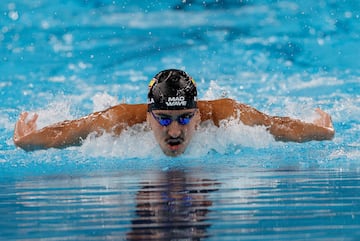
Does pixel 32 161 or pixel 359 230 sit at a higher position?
pixel 32 161

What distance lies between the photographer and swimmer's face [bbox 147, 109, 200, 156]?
6957 mm

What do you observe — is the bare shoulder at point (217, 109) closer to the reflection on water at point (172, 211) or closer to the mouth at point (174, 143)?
the mouth at point (174, 143)

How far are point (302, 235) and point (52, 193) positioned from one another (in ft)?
6.71

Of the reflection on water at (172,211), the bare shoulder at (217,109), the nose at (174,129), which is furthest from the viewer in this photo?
the bare shoulder at (217,109)

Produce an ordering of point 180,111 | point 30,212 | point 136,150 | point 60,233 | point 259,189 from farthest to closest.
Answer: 1. point 136,150
2. point 180,111
3. point 259,189
4. point 30,212
5. point 60,233

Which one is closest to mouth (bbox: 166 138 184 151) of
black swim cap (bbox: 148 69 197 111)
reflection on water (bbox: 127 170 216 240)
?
black swim cap (bbox: 148 69 197 111)

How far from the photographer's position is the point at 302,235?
6.89ft

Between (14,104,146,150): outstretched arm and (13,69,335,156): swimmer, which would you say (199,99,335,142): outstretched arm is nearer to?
(13,69,335,156): swimmer

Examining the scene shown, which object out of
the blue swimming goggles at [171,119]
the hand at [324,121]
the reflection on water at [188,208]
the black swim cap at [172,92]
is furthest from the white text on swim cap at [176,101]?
the reflection on water at [188,208]

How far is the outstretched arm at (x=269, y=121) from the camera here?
7.57 m

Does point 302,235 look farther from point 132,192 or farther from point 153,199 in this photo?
point 132,192

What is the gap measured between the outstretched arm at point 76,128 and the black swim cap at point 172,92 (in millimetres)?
349

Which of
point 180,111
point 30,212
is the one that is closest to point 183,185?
point 30,212

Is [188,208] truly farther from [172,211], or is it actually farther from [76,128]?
Result: [76,128]
